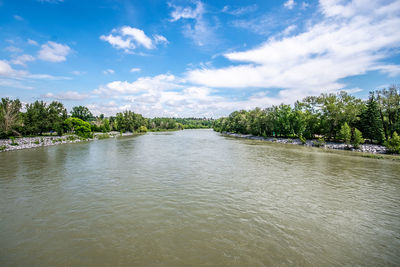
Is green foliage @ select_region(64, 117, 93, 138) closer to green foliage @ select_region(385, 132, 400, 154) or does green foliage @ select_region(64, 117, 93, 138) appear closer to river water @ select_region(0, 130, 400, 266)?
river water @ select_region(0, 130, 400, 266)

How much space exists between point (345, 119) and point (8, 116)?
226 feet

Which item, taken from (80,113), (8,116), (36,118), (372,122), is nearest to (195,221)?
(372,122)

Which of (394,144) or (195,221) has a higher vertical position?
(394,144)

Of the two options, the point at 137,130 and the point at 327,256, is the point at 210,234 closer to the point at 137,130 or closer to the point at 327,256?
the point at 327,256

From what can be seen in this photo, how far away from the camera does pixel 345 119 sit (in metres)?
37.8

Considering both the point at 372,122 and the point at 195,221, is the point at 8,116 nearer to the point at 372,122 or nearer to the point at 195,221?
the point at 195,221

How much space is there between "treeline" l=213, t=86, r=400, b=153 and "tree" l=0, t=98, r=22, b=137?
205 ft

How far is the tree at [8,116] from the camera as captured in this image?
3522 cm

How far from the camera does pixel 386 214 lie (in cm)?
840

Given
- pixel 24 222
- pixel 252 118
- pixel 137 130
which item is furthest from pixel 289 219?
pixel 137 130

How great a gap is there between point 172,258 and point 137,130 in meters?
98.3

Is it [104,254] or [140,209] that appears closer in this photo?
[104,254]

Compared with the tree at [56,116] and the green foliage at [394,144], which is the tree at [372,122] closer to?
the green foliage at [394,144]

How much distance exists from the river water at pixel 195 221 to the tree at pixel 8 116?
1287 inches
